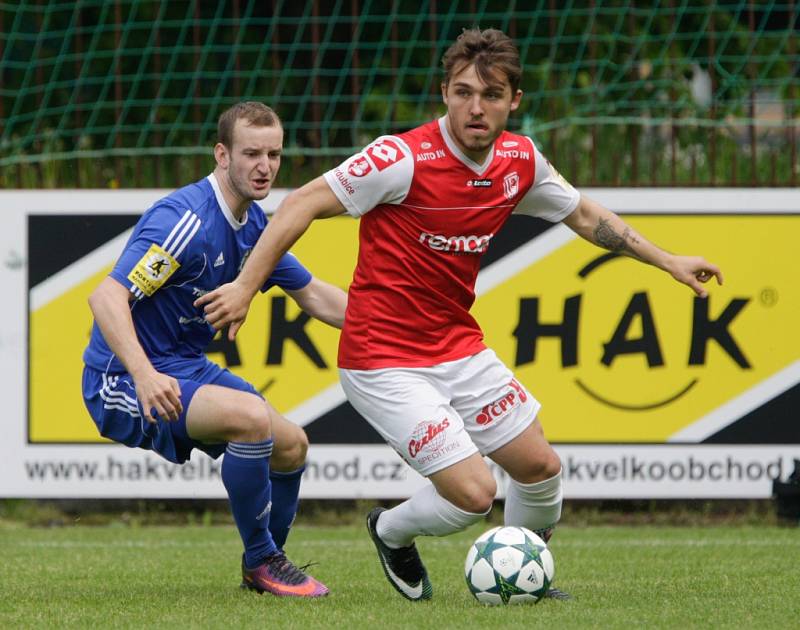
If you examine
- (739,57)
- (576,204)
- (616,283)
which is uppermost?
(739,57)

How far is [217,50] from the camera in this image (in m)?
10.4

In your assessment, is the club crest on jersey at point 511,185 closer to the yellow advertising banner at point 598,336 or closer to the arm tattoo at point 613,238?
the arm tattoo at point 613,238

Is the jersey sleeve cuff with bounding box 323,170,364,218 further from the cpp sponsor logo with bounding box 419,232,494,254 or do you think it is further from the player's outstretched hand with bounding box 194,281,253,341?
the player's outstretched hand with bounding box 194,281,253,341

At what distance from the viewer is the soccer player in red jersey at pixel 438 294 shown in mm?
5551

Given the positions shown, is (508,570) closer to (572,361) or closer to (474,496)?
(474,496)

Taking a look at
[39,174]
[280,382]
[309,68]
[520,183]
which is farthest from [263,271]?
[309,68]

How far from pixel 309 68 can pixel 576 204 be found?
5.07 m

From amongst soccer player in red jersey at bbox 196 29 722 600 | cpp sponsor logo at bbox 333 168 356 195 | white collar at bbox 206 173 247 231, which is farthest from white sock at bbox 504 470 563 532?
white collar at bbox 206 173 247 231

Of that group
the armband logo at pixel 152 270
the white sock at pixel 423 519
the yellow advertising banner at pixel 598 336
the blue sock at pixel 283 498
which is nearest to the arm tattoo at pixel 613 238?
the white sock at pixel 423 519

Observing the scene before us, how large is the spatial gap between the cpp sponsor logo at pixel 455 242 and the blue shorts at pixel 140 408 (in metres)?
1.03

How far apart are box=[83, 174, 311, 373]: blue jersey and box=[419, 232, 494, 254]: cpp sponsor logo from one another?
2.73 feet

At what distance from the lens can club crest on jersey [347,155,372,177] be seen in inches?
218

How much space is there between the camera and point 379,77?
11336 millimetres

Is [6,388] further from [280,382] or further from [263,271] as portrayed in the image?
[263,271]
